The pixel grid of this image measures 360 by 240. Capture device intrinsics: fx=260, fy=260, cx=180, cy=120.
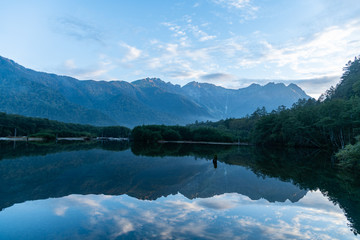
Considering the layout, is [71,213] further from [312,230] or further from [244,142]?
[244,142]

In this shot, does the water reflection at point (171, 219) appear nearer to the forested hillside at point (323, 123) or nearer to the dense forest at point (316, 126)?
the dense forest at point (316, 126)

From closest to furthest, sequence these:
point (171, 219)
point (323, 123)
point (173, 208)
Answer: point (171, 219), point (173, 208), point (323, 123)

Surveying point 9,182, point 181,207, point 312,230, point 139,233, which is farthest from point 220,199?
point 9,182

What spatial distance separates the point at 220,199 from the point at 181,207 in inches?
95.7

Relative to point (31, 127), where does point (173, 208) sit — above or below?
below

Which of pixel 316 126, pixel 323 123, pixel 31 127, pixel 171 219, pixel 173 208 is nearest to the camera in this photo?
pixel 171 219

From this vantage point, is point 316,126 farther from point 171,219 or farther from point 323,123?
point 171,219

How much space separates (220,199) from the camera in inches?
469

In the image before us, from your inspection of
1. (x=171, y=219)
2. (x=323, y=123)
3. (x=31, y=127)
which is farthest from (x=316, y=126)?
(x=31, y=127)

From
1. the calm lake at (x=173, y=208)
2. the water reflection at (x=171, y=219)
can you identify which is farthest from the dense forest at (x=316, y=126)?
the water reflection at (x=171, y=219)

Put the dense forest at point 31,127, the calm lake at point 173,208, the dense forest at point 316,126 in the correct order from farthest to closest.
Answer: the dense forest at point 31,127
the dense forest at point 316,126
the calm lake at point 173,208

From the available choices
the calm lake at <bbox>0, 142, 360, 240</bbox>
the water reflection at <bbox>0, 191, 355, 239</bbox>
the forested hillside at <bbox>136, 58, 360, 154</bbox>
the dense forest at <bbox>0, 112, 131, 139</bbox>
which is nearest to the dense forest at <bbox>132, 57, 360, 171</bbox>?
the forested hillside at <bbox>136, 58, 360, 154</bbox>

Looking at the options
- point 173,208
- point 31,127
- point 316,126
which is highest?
point 31,127

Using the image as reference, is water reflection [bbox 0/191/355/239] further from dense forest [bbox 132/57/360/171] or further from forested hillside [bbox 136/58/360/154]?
forested hillside [bbox 136/58/360/154]
